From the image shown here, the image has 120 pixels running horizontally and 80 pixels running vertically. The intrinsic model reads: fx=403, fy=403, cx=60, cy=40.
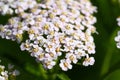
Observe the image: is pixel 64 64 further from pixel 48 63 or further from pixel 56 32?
pixel 56 32

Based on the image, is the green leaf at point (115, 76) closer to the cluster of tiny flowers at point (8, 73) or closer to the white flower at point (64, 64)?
the white flower at point (64, 64)

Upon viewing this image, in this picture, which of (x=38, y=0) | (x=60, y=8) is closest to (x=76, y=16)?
(x=60, y=8)

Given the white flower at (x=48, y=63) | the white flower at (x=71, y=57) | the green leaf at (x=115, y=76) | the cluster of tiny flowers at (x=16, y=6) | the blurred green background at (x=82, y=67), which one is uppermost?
the cluster of tiny flowers at (x=16, y=6)

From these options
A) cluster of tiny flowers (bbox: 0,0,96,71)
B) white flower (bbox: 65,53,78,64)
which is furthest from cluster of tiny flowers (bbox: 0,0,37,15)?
white flower (bbox: 65,53,78,64)

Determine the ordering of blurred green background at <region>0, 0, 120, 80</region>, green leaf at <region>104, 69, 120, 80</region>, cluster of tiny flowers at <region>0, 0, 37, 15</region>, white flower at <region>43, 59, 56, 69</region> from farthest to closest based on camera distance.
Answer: cluster of tiny flowers at <region>0, 0, 37, 15</region>
blurred green background at <region>0, 0, 120, 80</region>
green leaf at <region>104, 69, 120, 80</region>
white flower at <region>43, 59, 56, 69</region>

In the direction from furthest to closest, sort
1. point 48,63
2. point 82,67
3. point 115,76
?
1. point 82,67
2. point 115,76
3. point 48,63

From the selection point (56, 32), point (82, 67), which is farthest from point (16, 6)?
point (82, 67)

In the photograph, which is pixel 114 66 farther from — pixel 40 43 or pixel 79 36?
pixel 40 43

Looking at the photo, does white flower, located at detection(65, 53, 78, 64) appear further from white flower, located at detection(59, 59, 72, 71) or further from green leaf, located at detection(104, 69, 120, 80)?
green leaf, located at detection(104, 69, 120, 80)

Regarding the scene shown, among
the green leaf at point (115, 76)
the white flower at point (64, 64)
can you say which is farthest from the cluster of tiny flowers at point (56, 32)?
the green leaf at point (115, 76)

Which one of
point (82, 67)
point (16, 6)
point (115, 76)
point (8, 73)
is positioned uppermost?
point (16, 6)
